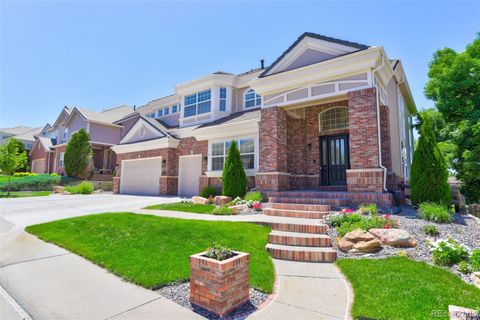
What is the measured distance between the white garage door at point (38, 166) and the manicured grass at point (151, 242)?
3002cm

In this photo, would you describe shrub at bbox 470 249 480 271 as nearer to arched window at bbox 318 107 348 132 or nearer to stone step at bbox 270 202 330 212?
stone step at bbox 270 202 330 212

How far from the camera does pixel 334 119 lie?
12.1 metres

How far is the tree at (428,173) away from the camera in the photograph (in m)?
8.02

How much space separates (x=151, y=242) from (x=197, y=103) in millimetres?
14231

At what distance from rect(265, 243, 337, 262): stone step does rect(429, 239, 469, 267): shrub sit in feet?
5.81

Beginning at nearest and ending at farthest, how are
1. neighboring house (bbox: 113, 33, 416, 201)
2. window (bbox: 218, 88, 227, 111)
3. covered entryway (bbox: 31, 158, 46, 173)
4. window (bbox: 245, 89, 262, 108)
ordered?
neighboring house (bbox: 113, 33, 416, 201), window (bbox: 245, 89, 262, 108), window (bbox: 218, 88, 227, 111), covered entryway (bbox: 31, 158, 46, 173)

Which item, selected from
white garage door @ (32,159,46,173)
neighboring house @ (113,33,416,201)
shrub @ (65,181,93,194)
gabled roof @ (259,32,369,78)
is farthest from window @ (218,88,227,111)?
white garage door @ (32,159,46,173)

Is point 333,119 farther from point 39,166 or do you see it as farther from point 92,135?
point 39,166

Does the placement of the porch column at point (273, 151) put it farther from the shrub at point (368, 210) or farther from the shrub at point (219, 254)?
the shrub at point (219, 254)

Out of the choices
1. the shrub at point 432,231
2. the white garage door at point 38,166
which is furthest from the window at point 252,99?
the white garage door at point 38,166

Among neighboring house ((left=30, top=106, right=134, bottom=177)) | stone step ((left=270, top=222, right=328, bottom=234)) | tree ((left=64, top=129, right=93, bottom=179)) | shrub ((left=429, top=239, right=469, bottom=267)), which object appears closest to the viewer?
shrub ((left=429, top=239, right=469, bottom=267))

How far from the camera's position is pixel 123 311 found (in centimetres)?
325

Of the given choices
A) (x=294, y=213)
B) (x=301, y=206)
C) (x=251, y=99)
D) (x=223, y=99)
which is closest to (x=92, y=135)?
(x=223, y=99)

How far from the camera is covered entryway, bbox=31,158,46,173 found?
1247 inches
